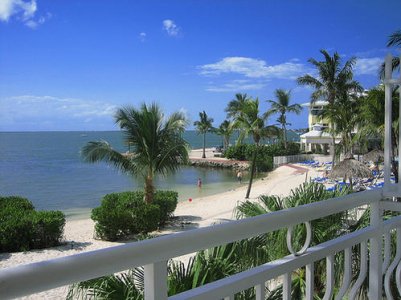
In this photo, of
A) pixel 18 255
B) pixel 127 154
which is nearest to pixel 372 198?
pixel 18 255

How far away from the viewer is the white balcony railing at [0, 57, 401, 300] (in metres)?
0.88

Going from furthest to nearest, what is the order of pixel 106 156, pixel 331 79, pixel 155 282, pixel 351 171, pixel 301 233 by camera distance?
pixel 331 79
pixel 351 171
pixel 106 156
pixel 301 233
pixel 155 282

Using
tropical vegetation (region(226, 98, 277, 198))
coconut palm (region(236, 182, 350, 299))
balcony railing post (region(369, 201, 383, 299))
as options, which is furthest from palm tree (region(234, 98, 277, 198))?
balcony railing post (region(369, 201, 383, 299))

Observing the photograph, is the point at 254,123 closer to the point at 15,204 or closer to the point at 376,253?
the point at 15,204

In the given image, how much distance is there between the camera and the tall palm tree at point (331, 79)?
34.0 metres

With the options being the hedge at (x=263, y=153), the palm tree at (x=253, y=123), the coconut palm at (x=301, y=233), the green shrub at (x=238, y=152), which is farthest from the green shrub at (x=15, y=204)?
the green shrub at (x=238, y=152)

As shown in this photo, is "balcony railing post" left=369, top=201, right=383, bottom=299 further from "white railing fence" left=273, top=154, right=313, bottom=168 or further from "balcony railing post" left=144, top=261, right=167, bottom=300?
"white railing fence" left=273, top=154, right=313, bottom=168

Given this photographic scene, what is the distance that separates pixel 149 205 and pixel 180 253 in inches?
622

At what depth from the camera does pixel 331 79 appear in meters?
34.7

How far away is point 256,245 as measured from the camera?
375 centimetres

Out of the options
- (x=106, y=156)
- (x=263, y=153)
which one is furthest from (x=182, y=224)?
(x=263, y=153)

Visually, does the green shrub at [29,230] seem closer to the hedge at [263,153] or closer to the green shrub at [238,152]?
the hedge at [263,153]

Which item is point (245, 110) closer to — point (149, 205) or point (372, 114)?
point (372, 114)

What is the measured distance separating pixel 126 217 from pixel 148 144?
3.26 meters
